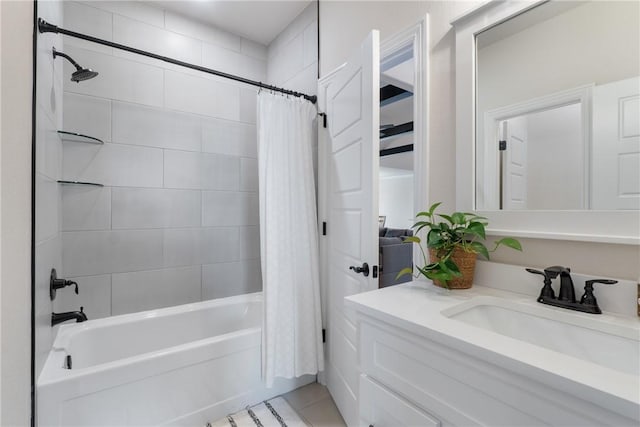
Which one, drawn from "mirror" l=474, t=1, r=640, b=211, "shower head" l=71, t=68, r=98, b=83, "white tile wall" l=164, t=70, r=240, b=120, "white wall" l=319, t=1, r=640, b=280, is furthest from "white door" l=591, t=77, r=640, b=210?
"white tile wall" l=164, t=70, r=240, b=120

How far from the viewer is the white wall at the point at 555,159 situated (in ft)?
3.17

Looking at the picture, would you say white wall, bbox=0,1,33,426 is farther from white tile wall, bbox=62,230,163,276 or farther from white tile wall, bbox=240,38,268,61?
→ white tile wall, bbox=240,38,268,61

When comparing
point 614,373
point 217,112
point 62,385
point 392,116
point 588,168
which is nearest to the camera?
point 614,373

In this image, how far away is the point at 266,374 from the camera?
1.78 m

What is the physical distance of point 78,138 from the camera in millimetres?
1882

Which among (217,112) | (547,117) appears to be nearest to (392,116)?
(217,112)

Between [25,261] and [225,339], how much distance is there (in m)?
1.01

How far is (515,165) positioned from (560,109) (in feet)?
0.72

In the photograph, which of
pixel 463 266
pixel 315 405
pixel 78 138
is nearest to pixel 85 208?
pixel 78 138

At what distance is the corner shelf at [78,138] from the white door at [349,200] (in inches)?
58.5

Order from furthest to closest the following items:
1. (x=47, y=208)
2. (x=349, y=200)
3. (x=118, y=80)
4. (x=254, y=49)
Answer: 1. (x=254, y=49)
2. (x=118, y=80)
3. (x=349, y=200)
4. (x=47, y=208)

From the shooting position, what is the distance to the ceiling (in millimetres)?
2223

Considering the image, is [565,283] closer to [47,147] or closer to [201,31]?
[47,147]

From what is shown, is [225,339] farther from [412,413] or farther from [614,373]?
[614,373]
